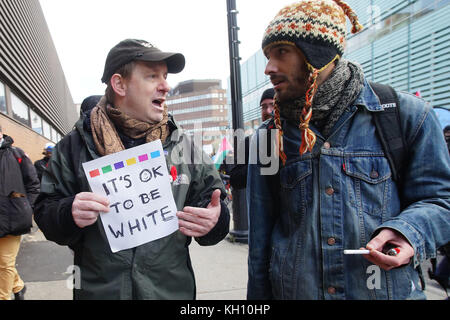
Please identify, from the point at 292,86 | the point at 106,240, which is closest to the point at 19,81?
the point at 106,240

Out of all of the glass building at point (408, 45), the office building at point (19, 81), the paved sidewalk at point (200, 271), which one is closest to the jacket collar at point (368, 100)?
the paved sidewalk at point (200, 271)

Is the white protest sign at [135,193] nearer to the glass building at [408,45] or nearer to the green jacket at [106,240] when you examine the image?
the green jacket at [106,240]

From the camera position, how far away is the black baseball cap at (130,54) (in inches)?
69.8

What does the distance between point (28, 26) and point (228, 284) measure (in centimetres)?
1495

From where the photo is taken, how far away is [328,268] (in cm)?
139

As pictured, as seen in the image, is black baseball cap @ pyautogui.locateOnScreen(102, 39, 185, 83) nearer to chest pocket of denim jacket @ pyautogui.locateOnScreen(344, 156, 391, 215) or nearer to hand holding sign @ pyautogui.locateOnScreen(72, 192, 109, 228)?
hand holding sign @ pyautogui.locateOnScreen(72, 192, 109, 228)

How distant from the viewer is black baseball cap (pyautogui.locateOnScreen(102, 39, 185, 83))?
177cm

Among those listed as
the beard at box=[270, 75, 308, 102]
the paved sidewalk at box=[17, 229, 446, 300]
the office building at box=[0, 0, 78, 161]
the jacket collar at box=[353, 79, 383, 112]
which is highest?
the office building at box=[0, 0, 78, 161]

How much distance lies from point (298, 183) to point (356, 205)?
0.26 meters

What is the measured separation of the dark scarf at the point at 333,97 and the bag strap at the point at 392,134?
0.14 meters

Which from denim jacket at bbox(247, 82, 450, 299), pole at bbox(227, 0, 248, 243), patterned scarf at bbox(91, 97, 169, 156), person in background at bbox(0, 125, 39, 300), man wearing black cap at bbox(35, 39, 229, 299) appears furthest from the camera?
pole at bbox(227, 0, 248, 243)

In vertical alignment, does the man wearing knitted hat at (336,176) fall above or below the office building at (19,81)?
below

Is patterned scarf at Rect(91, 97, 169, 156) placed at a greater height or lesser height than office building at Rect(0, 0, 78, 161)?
lesser

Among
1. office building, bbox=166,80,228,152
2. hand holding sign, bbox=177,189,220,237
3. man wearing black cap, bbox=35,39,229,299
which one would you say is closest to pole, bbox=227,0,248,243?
man wearing black cap, bbox=35,39,229,299
